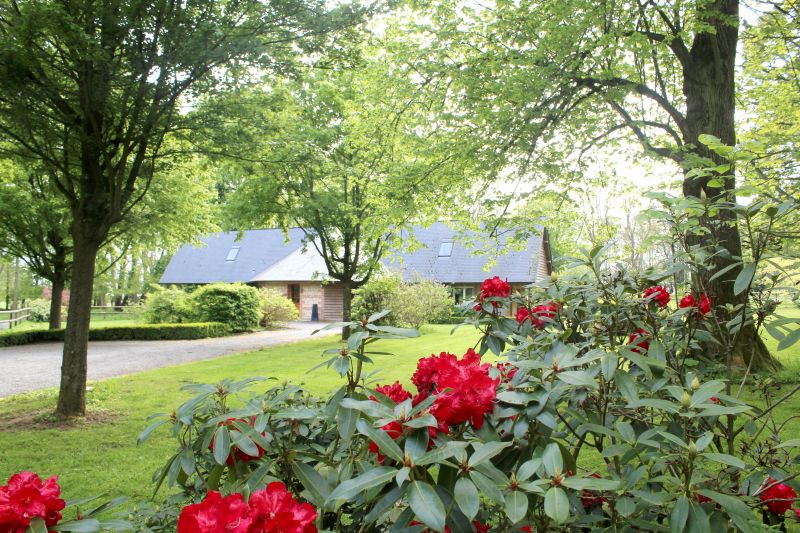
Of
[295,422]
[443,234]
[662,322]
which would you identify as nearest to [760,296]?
[662,322]

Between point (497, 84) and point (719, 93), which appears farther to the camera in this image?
point (719, 93)

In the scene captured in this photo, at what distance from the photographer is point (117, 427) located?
22.9 ft

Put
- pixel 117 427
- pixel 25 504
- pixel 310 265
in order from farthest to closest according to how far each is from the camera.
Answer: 1. pixel 310 265
2. pixel 117 427
3. pixel 25 504

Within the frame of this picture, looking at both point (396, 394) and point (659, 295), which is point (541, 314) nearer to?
point (659, 295)

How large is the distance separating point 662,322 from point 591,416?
717 mm

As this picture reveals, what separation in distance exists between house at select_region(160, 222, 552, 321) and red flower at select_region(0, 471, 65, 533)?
80.6 ft

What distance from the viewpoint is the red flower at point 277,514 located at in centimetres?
98

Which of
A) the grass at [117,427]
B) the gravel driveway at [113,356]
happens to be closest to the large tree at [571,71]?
the grass at [117,427]

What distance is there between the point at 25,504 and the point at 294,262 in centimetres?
3228

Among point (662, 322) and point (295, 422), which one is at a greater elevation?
point (662, 322)

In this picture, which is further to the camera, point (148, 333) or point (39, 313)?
point (39, 313)

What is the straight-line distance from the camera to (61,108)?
22.4 ft

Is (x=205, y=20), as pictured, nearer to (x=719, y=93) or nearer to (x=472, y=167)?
(x=472, y=167)

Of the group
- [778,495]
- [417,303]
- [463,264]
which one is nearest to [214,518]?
[778,495]
